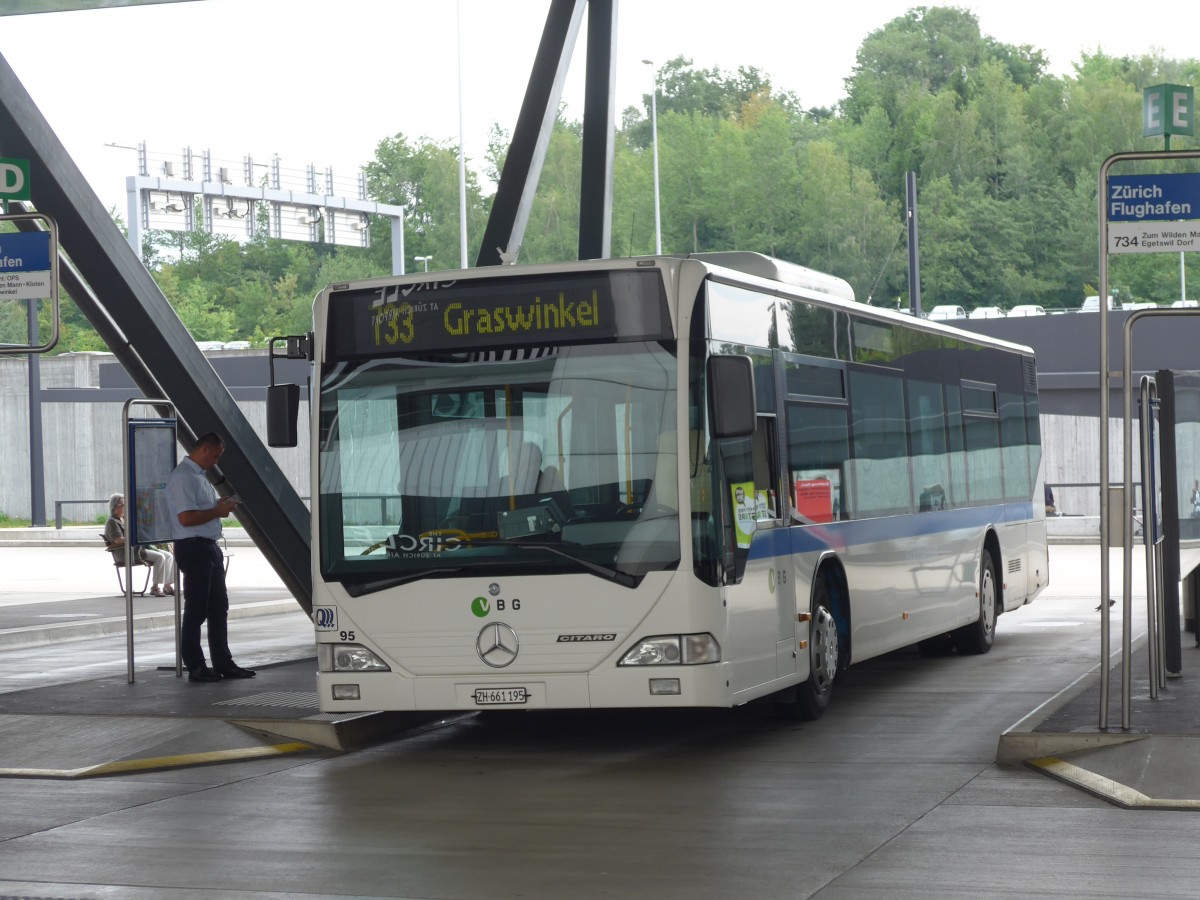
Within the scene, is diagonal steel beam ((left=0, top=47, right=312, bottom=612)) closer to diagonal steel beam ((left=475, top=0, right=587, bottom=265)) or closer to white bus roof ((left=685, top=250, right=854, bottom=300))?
diagonal steel beam ((left=475, top=0, right=587, bottom=265))

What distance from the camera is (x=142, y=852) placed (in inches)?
325

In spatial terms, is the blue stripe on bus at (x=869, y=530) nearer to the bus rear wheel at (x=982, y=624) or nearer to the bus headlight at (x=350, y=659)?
the bus rear wheel at (x=982, y=624)

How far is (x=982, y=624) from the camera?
55.2 feet

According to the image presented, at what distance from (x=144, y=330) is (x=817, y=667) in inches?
244

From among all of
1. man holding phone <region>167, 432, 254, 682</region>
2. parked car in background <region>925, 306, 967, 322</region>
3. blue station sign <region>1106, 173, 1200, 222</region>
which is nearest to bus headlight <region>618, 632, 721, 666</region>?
blue station sign <region>1106, 173, 1200, 222</region>

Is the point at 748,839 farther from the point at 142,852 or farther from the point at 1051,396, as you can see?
the point at 1051,396

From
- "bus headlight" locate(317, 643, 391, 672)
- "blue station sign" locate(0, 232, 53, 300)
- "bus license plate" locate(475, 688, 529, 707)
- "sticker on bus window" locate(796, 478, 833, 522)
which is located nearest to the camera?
"bus license plate" locate(475, 688, 529, 707)

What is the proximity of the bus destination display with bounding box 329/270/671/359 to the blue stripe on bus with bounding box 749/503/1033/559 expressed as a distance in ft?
5.11

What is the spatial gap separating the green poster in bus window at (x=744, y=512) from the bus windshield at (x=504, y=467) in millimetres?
508

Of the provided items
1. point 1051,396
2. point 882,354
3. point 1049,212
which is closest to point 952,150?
point 1049,212

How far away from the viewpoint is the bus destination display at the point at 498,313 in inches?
416

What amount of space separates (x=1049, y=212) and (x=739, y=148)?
58.7 feet

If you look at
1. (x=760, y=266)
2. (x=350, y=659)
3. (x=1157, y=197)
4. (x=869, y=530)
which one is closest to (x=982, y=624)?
(x=869, y=530)

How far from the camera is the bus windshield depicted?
407 inches
